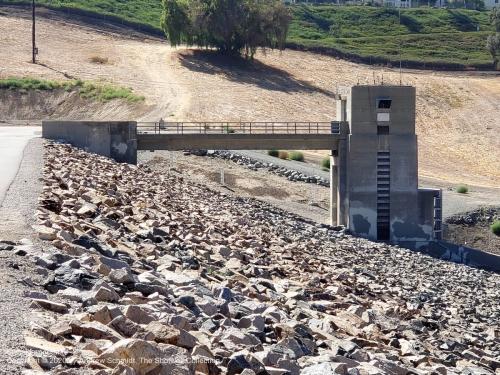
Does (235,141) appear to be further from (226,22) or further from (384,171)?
(226,22)

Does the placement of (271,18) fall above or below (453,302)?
above

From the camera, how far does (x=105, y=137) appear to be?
4756cm

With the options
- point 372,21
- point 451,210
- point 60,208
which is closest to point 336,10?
point 372,21

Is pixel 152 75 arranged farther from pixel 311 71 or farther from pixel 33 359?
pixel 33 359

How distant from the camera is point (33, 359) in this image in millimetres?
10305

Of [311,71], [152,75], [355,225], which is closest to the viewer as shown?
[355,225]

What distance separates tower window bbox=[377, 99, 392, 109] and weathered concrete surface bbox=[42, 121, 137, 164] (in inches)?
394

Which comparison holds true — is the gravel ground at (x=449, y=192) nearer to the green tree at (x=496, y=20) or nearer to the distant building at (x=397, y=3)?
the green tree at (x=496, y=20)

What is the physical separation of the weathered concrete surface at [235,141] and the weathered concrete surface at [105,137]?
0.48m

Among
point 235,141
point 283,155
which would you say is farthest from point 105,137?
point 283,155

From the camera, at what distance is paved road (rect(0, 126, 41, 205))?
28875 mm

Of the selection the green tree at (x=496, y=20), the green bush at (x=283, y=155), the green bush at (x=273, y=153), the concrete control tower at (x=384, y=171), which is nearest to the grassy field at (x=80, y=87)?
the green bush at (x=283, y=155)

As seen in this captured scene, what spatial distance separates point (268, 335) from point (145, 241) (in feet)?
25.1

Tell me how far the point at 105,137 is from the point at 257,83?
123 ft
